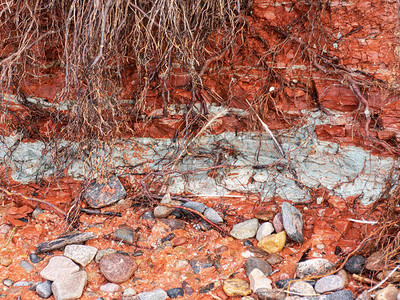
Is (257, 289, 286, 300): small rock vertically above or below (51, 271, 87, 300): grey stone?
above

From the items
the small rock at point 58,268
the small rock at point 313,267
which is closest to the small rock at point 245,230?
the small rock at point 313,267

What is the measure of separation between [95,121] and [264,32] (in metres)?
1.51

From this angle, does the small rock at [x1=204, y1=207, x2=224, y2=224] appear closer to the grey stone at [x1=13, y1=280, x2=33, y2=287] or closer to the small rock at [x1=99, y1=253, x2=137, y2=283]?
the small rock at [x1=99, y1=253, x2=137, y2=283]

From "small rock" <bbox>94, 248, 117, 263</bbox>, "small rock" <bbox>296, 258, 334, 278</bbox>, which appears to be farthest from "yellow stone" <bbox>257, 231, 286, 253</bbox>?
"small rock" <bbox>94, 248, 117, 263</bbox>

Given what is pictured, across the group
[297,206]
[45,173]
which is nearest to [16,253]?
[45,173]

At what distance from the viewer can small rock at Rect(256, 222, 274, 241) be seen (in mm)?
2588

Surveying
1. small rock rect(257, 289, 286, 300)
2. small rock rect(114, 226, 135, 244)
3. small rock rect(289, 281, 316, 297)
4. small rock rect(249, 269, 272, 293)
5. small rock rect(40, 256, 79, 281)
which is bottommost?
small rock rect(114, 226, 135, 244)

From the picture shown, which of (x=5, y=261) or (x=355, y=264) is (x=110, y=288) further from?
(x=355, y=264)

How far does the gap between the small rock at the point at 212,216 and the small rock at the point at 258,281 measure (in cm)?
57

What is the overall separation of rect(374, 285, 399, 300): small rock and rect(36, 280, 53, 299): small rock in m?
1.85

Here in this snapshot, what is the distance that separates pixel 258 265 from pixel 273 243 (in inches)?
9.2

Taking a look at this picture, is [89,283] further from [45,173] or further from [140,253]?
[45,173]

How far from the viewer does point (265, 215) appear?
9.07 feet

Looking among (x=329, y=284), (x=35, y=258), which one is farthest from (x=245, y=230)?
(x=35, y=258)
